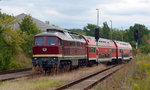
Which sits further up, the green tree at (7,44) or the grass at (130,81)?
the green tree at (7,44)

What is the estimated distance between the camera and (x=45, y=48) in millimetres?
18484

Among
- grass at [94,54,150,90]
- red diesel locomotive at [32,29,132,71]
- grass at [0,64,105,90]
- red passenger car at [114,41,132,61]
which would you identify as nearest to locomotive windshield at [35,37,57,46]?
red diesel locomotive at [32,29,132,71]

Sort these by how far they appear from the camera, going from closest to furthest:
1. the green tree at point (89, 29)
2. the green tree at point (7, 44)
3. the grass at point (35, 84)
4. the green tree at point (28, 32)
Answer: the grass at point (35, 84) → the green tree at point (7, 44) → the green tree at point (28, 32) → the green tree at point (89, 29)

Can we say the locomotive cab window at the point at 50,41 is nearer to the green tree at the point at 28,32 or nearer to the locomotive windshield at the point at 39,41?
the locomotive windshield at the point at 39,41

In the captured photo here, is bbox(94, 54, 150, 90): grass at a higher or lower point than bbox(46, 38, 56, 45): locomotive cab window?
lower

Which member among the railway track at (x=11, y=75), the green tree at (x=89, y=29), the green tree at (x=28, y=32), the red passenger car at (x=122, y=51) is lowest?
the railway track at (x=11, y=75)

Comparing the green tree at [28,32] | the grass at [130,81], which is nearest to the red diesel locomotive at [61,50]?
the grass at [130,81]

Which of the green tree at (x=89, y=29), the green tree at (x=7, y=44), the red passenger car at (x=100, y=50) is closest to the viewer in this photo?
the green tree at (x=7, y=44)

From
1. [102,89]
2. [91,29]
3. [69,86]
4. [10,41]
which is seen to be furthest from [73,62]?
[91,29]

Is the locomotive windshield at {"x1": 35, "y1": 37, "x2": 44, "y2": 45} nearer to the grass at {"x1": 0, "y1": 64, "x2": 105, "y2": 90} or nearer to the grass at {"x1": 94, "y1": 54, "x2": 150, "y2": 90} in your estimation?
the grass at {"x1": 0, "y1": 64, "x2": 105, "y2": 90}

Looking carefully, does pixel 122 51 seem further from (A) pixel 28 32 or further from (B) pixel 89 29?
(B) pixel 89 29

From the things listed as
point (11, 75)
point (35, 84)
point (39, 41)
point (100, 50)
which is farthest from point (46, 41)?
point (100, 50)

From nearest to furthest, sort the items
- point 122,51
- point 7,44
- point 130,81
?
point 130,81
point 7,44
point 122,51

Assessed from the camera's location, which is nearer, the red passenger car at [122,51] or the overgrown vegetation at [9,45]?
the overgrown vegetation at [9,45]
